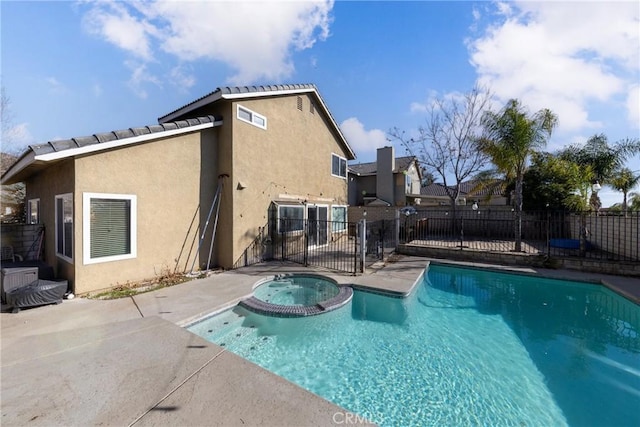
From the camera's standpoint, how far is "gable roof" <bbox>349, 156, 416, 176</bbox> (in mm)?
25087

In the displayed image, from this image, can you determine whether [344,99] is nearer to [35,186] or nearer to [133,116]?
[133,116]

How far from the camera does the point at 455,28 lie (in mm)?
10719

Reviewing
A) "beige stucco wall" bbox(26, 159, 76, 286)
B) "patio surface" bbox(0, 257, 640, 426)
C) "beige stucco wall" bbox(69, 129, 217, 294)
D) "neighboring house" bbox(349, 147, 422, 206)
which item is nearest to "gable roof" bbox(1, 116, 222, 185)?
"beige stucco wall" bbox(69, 129, 217, 294)

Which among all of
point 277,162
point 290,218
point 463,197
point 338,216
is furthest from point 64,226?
point 463,197

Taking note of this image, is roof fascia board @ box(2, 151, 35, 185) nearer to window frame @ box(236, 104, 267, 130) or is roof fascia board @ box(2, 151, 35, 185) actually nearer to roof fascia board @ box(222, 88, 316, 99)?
roof fascia board @ box(222, 88, 316, 99)

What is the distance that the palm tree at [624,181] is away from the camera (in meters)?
16.1

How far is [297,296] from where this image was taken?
817 cm

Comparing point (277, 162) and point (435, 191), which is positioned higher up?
point (435, 191)

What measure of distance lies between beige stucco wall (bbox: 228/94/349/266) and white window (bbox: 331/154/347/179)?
483mm

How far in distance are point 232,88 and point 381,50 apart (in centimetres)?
725

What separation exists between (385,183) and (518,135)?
43.9 feet

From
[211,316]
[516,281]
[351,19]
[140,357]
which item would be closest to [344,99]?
[351,19]

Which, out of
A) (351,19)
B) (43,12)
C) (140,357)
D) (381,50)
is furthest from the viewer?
(381,50)

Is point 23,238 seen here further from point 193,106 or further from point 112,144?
point 193,106
